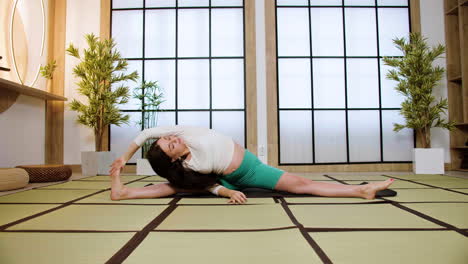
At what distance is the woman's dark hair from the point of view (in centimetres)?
180

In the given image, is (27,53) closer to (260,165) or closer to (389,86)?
(260,165)

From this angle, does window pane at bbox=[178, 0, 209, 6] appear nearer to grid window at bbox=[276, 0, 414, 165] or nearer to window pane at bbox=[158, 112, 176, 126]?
grid window at bbox=[276, 0, 414, 165]

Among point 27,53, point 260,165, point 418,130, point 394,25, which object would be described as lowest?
point 260,165

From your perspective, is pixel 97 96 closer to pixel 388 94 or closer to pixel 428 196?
pixel 428 196

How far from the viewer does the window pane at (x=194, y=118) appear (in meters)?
4.26

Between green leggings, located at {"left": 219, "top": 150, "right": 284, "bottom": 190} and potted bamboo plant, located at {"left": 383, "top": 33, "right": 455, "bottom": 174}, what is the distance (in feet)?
8.59

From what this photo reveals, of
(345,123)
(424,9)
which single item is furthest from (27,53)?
(424,9)

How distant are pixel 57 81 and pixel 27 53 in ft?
1.87

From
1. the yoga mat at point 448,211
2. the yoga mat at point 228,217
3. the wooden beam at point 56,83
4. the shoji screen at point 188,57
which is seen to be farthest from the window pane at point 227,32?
the yoga mat at point 448,211

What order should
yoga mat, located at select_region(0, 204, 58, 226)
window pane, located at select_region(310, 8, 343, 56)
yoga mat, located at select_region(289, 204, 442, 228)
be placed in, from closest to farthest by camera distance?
yoga mat, located at select_region(289, 204, 442, 228), yoga mat, located at select_region(0, 204, 58, 226), window pane, located at select_region(310, 8, 343, 56)

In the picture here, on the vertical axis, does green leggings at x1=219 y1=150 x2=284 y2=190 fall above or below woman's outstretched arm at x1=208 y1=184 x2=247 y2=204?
above

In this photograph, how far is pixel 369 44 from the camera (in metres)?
4.35

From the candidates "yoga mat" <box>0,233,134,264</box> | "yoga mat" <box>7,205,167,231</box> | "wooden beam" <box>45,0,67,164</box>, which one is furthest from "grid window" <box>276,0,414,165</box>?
"yoga mat" <box>0,233,134,264</box>

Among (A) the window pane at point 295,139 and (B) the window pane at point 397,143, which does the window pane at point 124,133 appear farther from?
(B) the window pane at point 397,143
